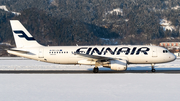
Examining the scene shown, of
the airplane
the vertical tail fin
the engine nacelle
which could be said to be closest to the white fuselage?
the airplane

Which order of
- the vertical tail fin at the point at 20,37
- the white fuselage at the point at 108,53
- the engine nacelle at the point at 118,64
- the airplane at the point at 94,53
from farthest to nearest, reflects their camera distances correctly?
1. the vertical tail fin at the point at 20,37
2. the white fuselage at the point at 108,53
3. the airplane at the point at 94,53
4. the engine nacelle at the point at 118,64

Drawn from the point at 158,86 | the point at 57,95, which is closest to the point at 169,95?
the point at 158,86

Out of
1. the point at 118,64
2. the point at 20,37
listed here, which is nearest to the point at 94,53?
the point at 118,64

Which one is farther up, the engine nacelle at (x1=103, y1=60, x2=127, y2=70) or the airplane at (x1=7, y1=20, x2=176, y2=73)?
the airplane at (x1=7, y1=20, x2=176, y2=73)

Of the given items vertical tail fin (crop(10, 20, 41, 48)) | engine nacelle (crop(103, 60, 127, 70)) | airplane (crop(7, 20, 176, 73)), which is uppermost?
vertical tail fin (crop(10, 20, 41, 48))

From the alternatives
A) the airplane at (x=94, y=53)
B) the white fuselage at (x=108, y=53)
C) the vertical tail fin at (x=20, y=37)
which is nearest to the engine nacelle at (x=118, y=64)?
the airplane at (x=94, y=53)

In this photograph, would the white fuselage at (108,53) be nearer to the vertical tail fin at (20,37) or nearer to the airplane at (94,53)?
the airplane at (94,53)

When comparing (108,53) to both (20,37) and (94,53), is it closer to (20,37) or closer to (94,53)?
(94,53)

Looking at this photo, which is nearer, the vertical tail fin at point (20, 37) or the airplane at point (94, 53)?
the airplane at point (94, 53)

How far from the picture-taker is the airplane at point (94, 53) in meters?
35.8

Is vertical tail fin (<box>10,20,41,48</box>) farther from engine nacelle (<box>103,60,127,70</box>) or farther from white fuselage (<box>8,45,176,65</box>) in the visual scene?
engine nacelle (<box>103,60,127,70</box>)

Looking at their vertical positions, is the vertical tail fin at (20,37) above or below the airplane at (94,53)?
above

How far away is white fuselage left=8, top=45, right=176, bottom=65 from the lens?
36219 millimetres

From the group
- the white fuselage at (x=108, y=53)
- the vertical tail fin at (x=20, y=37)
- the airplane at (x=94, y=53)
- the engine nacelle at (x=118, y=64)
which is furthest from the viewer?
the vertical tail fin at (x=20, y=37)
